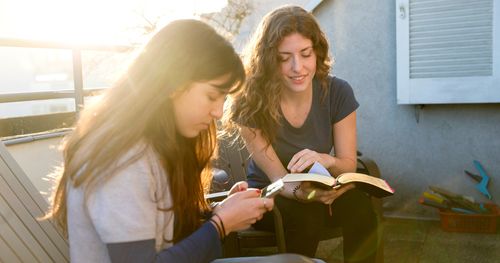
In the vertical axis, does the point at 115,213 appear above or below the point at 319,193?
above

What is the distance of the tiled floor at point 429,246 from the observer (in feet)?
9.99

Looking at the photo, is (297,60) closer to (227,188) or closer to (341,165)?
(341,165)

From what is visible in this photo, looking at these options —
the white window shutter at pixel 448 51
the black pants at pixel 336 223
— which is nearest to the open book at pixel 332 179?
the black pants at pixel 336 223

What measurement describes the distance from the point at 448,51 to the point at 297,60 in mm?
1646

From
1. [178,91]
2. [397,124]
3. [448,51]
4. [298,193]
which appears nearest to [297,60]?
[298,193]

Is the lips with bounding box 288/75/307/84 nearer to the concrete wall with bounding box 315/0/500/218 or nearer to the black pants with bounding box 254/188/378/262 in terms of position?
the black pants with bounding box 254/188/378/262

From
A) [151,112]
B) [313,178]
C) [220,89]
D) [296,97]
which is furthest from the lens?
[296,97]

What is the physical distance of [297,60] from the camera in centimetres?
225

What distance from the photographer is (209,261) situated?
1.30 meters

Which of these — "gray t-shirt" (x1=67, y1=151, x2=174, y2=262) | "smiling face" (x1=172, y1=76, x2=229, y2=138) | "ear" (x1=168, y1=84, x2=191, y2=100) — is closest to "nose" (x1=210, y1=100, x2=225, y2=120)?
"smiling face" (x1=172, y1=76, x2=229, y2=138)

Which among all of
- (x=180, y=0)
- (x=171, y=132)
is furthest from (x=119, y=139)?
(x=180, y=0)

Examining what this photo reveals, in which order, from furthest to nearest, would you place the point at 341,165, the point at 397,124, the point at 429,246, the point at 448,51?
the point at 397,124 → the point at 448,51 → the point at 429,246 → the point at 341,165

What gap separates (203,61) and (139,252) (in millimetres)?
471

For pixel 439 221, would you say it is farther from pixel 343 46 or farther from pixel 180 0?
pixel 180 0
